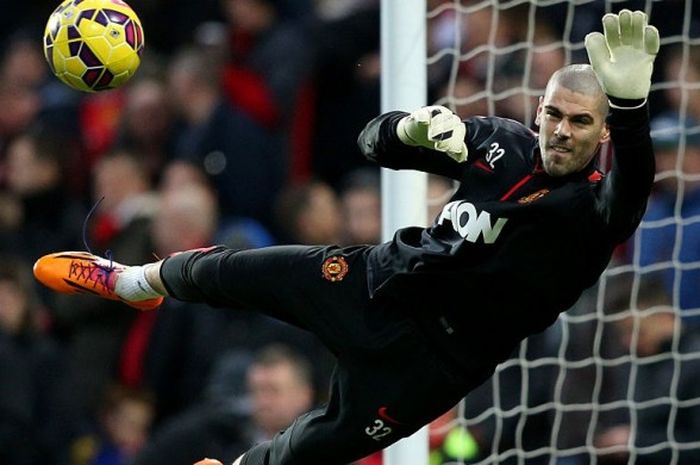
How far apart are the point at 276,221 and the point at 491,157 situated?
3.80 metres

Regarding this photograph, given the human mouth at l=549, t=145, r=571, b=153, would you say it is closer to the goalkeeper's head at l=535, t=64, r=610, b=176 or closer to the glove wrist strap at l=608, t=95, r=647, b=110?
the goalkeeper's head at l=535, t=64, r=610, b=176

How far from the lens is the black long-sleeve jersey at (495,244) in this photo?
5.63 meters

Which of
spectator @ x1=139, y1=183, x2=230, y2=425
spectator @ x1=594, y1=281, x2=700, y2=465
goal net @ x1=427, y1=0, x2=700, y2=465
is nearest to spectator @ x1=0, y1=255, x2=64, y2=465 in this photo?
spectator @ x1=139, y1=183, x2=230, y2=425

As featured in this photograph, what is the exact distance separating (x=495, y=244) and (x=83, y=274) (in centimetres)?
A: 176

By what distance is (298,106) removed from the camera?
9.88 m

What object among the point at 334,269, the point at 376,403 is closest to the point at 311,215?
the point at 334,269

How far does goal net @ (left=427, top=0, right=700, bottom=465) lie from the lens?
7.71 metres

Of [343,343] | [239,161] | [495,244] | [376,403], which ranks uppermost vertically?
[239,161]

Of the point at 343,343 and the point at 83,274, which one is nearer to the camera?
the point at 343,343

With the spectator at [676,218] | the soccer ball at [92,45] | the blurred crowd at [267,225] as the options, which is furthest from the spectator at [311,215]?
the soccer ball at [92,45]

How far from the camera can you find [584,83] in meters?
5.58

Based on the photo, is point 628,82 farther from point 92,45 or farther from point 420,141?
point 92,45

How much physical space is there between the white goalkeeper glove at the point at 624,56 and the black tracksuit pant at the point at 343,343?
117cm

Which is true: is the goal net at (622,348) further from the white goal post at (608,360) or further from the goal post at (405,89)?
the goal post at (405,89)
